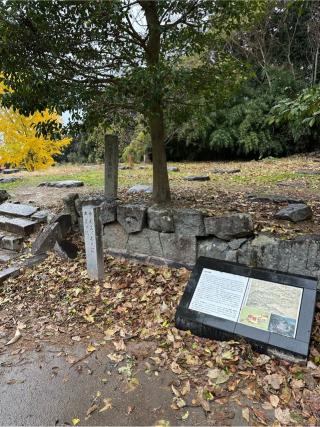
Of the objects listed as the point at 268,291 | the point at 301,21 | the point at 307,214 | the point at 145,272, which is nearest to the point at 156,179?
the point at 145,272

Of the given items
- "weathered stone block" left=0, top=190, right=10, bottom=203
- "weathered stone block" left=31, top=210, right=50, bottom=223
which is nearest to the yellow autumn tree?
"weathered stone block" left=0, top=190, right=10, bottom=203

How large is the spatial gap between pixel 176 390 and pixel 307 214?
200 cm

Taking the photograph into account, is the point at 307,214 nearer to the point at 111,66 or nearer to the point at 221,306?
the point at 221,306

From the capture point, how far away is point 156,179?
3.71 metres

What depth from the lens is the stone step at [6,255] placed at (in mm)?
3697

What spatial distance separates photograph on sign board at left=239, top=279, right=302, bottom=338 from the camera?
2.18 metres

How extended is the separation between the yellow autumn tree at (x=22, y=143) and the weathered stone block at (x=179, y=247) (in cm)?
826

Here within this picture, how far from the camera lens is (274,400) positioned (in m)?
1.86

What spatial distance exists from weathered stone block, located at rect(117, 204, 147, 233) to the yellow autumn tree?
780cm

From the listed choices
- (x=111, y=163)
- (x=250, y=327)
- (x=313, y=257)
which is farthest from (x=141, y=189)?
(x=250, y=327)

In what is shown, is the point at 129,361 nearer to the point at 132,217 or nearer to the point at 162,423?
the point at 162,423

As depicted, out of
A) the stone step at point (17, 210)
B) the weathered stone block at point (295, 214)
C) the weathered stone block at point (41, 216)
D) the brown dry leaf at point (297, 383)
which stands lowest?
the brown dry leaf at point (297, 383)

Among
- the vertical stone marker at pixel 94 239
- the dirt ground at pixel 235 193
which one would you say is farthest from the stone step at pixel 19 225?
the vertical stone marker at pixel 94 239

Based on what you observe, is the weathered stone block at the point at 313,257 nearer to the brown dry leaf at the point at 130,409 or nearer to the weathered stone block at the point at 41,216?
the brown dry leaf at the point at 130,409
